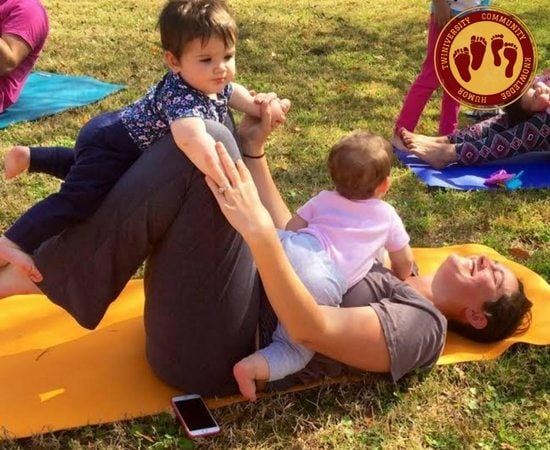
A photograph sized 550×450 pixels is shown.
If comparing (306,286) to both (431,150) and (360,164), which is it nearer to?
(360,164)

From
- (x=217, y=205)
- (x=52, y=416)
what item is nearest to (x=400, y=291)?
(x=217, y=205)

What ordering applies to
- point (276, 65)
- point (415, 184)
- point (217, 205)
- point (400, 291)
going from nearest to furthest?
point (217, 205) → point (400, 291) → point (415, 184) → point (276, 65)

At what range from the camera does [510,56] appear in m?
5.05

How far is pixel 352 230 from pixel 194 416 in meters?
0.81

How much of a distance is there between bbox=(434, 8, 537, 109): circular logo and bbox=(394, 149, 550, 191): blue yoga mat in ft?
1.33

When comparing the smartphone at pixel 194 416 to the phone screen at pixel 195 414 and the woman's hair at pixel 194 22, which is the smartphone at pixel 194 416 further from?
the woman's hair at pixel 194 22

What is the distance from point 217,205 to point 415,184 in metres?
2.64

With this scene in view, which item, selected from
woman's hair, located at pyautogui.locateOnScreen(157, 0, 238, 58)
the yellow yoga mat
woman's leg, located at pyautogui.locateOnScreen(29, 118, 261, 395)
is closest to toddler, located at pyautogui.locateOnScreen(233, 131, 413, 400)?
woman's leg, located at pyautogui.locateOnScreen(29, 118, 261, 395)

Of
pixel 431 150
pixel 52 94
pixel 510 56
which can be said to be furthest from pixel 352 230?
pixel 52 94

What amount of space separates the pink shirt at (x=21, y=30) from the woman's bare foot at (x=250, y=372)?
354cm

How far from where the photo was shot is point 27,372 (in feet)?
9.21

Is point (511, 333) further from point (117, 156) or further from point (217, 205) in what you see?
point (117, 156)

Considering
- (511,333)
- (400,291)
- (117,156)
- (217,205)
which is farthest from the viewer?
(511,333)

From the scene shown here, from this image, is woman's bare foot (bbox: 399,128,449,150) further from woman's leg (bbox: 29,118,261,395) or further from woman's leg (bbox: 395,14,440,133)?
woman's leg (bbox: 29,118,261,395)
